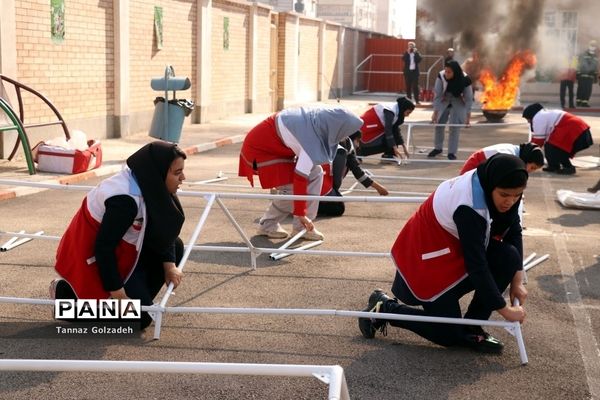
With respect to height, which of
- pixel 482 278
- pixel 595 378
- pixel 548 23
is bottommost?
pixel 595 378

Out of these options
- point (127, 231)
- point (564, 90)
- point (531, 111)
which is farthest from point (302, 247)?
point (564, 90)

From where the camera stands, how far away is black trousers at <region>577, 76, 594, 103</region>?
2719 centimetres

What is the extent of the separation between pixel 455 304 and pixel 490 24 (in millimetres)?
25549

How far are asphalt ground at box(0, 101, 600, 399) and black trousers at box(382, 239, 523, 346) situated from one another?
119 millimetres

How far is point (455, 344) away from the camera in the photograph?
476 centimetres

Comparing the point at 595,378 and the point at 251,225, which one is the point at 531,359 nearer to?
the point at 595,378

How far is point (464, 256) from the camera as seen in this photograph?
436 centimetres

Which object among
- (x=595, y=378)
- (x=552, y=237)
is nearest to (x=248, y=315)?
(x=595, y=378)

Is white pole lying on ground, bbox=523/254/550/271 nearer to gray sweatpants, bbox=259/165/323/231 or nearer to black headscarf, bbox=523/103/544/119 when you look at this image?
gray sweatpants, bbox=259/165/323/231

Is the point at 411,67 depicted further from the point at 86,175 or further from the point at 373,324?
the point at 373,324

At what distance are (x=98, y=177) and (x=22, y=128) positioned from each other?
1235 millimetres

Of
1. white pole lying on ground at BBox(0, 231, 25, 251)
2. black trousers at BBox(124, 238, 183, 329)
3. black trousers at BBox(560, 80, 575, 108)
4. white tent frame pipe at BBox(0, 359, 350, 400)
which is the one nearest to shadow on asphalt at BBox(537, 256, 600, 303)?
black trousers at BBox(124, 238, 183, 329)

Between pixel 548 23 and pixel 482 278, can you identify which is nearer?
pixel 482 278

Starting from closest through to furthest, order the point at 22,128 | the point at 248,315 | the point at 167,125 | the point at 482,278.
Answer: the point at 482,278 → the point at 248,315 → the point at 22,128 → the point at 167,125
